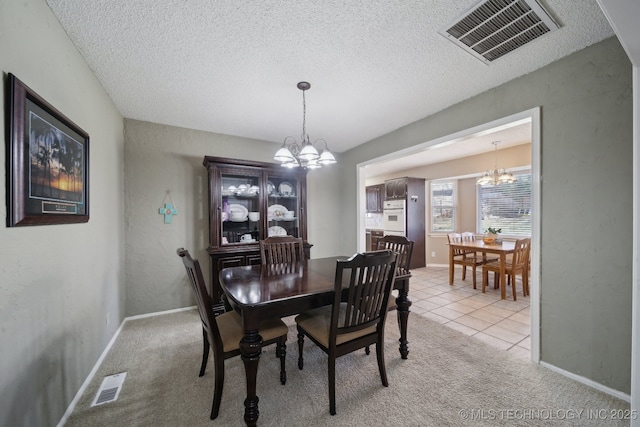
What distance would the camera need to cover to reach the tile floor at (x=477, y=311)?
8.06 ft

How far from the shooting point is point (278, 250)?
276 centimetres

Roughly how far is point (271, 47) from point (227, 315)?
6.70ft

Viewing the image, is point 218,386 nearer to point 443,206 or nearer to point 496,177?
point 496,177

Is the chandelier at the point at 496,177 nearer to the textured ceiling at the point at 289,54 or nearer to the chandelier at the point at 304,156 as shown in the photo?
the textured ceiling at the point at 289,54

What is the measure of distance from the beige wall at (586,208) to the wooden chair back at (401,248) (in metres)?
1.04

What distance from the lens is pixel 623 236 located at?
1631 millimetres

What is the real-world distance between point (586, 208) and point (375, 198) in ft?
15.7

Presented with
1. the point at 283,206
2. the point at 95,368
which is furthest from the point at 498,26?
the point at 95,368

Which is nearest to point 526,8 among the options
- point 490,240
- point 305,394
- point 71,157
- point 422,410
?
point 422,410

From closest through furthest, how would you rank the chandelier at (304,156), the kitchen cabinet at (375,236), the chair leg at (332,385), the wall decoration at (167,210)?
the chair leg at (332,385)
the chandelier at (304,156)
the wall decoration at (167,210)
the kitchen cabinet at (375,236)

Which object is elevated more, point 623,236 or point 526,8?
point 526,8

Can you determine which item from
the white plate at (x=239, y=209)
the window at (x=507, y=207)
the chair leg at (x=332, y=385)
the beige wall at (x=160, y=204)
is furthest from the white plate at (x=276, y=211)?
the window at (x=507, y=207)

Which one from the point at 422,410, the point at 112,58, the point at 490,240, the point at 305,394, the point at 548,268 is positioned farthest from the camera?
the point at 490,240

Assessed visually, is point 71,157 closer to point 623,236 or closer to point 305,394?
point 305,394
